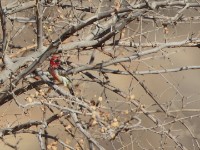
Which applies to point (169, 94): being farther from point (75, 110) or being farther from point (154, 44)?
point (75, 110)

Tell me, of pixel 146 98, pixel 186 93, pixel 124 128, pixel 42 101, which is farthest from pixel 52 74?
pixel 186 93

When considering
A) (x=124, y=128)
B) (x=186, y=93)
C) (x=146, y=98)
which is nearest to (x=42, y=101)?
(x=124, y=128)

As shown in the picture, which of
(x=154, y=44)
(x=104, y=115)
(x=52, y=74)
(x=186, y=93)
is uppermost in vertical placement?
(x=154, y=44)

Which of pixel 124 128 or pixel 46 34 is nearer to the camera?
pixel 124 128

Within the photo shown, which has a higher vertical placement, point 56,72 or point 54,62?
point 54,62

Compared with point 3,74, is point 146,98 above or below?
below

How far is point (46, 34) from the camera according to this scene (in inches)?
250

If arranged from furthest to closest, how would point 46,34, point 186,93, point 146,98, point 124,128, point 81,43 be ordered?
1. point 186,93
2. point 146,98
3. point 46,34
4. point 81,43
5. point 124,128

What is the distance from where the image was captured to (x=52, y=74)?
5.14 m

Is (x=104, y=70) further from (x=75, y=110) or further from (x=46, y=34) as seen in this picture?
(x=46, y=34)

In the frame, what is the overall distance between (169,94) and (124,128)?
7.25m

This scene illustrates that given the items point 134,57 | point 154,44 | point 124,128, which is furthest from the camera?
point 154,44

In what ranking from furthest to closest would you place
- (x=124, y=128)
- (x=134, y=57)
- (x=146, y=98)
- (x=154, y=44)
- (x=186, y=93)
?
(x=186, y=93) → (x=146, y=98) → (x=154, y=44) → (x=134, y=57) → (x=124, y=128)

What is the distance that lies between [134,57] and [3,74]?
5.21 ft
